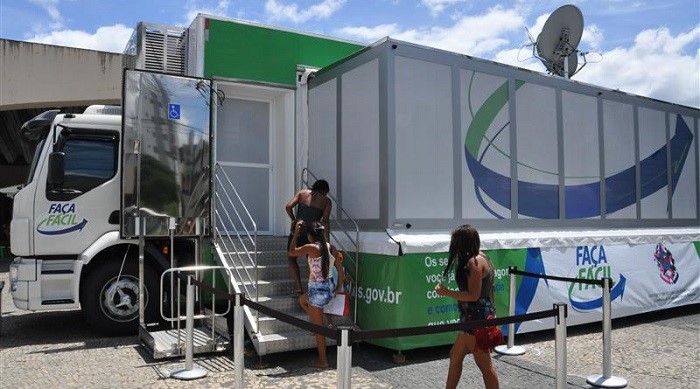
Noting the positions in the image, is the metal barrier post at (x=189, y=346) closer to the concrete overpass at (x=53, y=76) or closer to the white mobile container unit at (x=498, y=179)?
the white mobile container unit at (x=498, y=179)

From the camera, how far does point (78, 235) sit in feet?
22.2

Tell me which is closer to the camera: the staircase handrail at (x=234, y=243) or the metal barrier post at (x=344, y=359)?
the metal barrier post at (x=344, y=359)

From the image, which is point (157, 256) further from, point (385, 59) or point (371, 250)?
point (385, 59)

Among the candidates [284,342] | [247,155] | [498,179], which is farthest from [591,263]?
[247,155]

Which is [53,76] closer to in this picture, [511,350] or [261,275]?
[261,275]

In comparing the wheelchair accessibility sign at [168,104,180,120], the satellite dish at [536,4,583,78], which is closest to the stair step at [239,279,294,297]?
the wheelchair accessibility sign at [168,104,180,120]

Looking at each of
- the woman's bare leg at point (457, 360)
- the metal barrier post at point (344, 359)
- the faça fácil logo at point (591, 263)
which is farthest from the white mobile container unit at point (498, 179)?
the metal barrier post at point (344, 359)

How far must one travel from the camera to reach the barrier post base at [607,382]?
5066mm

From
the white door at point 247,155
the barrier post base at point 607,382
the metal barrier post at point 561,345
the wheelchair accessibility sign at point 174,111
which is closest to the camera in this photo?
the metal barrier post at point 561,345

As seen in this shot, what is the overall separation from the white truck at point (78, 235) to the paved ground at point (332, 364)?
0.52m

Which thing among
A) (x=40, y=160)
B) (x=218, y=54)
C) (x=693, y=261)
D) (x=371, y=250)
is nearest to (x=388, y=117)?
(x=371, y=250)

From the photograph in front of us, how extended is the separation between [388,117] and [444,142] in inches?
35.8

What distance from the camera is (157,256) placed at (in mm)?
6902

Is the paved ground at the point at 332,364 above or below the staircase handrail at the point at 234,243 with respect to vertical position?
below
